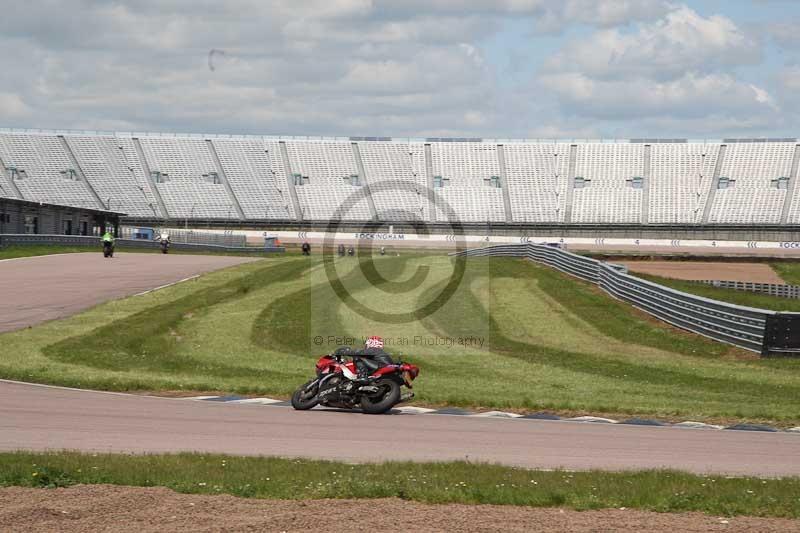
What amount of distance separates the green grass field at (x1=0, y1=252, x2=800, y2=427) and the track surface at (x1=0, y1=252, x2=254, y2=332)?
141cm

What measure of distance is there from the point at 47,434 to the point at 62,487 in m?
3.60

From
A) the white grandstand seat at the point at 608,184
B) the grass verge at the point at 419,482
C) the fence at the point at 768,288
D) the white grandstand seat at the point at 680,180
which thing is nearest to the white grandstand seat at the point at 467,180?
the white grandstand seat at the point at 608,184

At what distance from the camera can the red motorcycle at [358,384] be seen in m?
15.1

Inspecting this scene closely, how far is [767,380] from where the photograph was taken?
67.2ft

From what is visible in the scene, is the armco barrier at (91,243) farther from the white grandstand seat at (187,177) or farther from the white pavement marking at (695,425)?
the white pavement marking at (695,425)

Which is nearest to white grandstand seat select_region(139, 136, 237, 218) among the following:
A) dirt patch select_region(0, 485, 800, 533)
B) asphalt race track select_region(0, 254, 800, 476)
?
asphalt race track select_region(0, 254, 800, 476)

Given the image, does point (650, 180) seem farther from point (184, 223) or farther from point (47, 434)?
point (47, 434)

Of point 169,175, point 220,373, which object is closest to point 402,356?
point 220,373

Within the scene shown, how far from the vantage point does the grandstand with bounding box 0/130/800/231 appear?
327 ft

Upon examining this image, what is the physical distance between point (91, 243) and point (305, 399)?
181 ft

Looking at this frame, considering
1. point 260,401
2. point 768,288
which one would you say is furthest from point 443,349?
point 768,288

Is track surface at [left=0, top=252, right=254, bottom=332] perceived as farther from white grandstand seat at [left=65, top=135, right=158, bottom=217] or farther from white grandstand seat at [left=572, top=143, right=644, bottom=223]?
white grandstand seat at [left=572, top=143, right=644, bottom=223]

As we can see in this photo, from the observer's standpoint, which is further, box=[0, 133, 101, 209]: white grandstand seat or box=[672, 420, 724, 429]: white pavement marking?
box=[0, 133, 101, 209]: white grandstand seat

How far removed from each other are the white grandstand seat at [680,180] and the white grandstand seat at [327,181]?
29727mm
